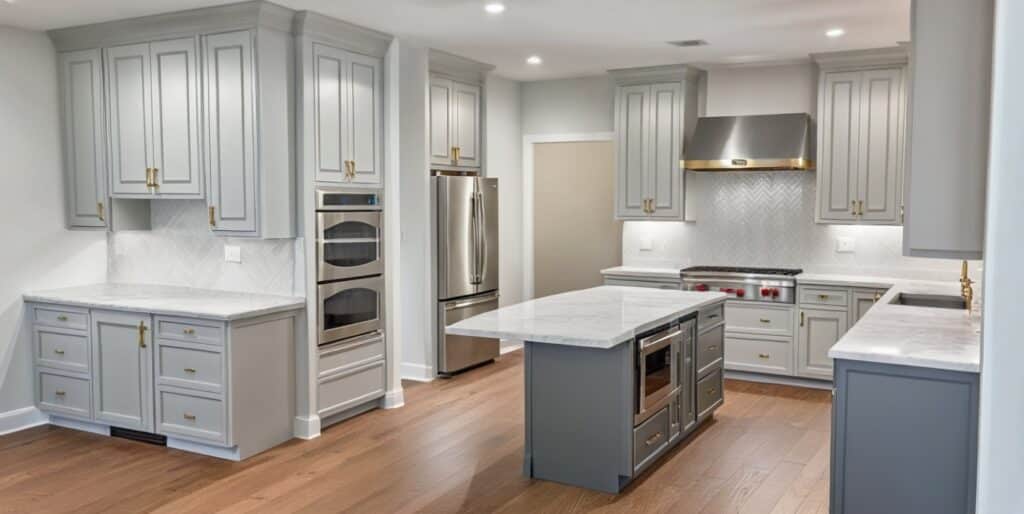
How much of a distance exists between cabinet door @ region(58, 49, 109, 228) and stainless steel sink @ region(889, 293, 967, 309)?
16.5 ft

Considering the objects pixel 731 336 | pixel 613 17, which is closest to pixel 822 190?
pixel 731 336

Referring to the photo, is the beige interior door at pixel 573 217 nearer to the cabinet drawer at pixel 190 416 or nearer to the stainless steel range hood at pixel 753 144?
the stainless steel range hood at pixel 753 144

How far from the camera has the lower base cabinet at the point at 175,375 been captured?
14.1ft

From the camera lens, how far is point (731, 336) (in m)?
6.24

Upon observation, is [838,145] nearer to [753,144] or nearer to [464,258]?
[753,144]

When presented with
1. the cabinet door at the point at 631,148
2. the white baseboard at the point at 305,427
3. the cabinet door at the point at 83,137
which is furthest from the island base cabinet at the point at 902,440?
the cabinet door at the point at 83,137

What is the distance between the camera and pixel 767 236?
6.54 m

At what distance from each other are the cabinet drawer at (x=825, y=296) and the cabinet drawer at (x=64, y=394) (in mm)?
4898

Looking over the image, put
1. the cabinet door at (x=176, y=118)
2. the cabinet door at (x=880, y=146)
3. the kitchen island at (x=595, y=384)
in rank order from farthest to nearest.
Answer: the cabinet door at (x=880, y=146) < the cabinet door at (x=176, y=118) < the kitchen island at (x=595, y=384)

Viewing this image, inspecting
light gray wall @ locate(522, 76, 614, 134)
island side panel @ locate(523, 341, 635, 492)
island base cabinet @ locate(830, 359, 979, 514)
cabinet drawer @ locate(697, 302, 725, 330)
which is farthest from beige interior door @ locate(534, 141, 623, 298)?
island base cabinet @ locate(830, 359, 979, 514)

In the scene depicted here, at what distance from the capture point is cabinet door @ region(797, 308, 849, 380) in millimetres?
5836

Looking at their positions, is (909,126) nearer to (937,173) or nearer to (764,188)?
(937,173)

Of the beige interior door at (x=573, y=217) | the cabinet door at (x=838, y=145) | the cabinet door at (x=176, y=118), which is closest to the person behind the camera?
the cabinet door at (x=176, y=118)

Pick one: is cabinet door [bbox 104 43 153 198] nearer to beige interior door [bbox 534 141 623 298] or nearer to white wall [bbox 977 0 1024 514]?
beige interior door [bbox 534 141 623 298]
